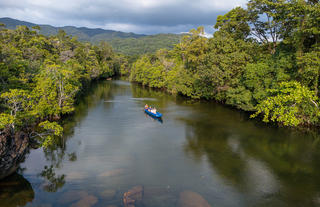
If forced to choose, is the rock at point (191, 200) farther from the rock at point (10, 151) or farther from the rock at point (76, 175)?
the rock at point (10, 151)

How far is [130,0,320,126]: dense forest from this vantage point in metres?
23.4

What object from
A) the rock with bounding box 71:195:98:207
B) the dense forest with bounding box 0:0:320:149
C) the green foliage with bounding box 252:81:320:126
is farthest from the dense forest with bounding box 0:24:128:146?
the green foliage with bounding box 252:81:320:126

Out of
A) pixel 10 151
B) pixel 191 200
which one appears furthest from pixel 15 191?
pixel 191 200

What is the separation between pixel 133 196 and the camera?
43.7 feet

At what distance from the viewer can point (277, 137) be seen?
2370 cm

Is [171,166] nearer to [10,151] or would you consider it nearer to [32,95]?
[10,151]

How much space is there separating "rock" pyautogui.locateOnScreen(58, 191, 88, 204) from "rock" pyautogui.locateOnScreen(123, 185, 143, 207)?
2.69 meters

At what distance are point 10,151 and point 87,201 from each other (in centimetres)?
605

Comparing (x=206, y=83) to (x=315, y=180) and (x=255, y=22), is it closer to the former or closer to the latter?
(x=255, y=22)

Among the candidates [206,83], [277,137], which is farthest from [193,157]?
[206,83]

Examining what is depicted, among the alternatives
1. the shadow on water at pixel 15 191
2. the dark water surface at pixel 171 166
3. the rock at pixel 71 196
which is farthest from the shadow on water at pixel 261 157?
the shadow on water at pixel 15 191

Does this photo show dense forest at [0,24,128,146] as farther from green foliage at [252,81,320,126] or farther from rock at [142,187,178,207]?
green foliage at [252,81,320,126]

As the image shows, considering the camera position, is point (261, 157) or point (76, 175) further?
point (261, 157)

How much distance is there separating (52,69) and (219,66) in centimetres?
2600
